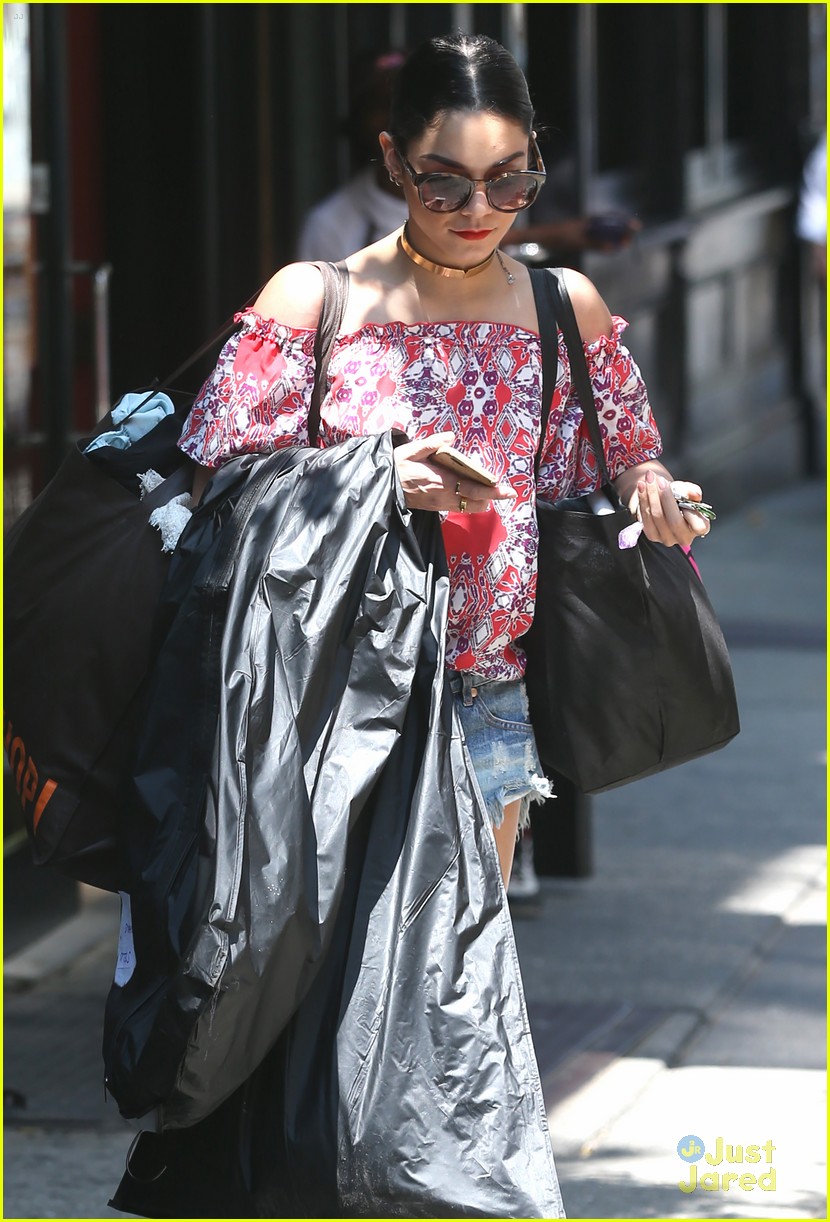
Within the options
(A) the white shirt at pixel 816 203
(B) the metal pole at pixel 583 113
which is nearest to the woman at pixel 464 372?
(B) the metal pole at pixel 583 113

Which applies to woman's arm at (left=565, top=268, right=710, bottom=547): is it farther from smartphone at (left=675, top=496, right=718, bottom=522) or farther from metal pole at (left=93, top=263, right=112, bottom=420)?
metal pole at (left=93, top=263, right=112, bottom=420)

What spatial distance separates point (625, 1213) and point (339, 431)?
178 cm

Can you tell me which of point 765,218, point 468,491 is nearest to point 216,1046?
point 468,491

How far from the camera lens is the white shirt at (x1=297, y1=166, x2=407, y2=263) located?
17.4ft

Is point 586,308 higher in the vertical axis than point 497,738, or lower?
higher

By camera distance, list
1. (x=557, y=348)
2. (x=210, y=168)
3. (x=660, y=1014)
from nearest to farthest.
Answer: (x=557, y=348) → (x=660, y=1014) → (x=210, y=168)

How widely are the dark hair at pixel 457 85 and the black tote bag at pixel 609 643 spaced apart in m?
0.32

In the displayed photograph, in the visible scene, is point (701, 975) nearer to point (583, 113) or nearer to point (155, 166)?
point (583, 113)

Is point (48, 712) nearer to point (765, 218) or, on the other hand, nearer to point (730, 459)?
point (730, 459)

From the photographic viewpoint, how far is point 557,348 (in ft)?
10.0

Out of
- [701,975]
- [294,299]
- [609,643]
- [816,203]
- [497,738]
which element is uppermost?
[816,203]

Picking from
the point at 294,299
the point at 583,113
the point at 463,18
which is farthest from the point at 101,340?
the point at 294,299

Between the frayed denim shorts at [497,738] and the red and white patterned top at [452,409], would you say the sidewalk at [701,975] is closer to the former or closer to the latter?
the frayed denim shorts at [497,738]

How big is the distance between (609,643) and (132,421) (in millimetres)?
829
